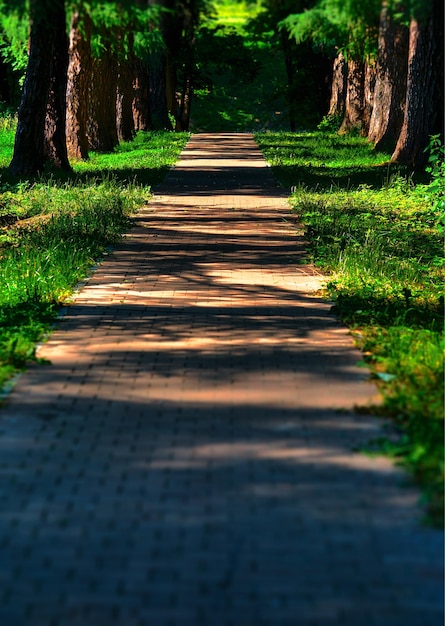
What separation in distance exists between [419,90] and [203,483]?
19.0 meters

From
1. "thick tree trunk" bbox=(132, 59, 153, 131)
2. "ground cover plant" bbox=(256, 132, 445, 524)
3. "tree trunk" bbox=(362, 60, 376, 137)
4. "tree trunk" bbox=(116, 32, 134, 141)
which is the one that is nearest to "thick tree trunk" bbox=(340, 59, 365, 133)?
"tree trunk" bbox=(362, 60, 376, 137)

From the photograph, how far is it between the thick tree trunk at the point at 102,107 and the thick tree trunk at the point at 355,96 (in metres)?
10.3

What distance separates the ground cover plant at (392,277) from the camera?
7.05 m

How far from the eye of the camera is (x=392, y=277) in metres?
13.1

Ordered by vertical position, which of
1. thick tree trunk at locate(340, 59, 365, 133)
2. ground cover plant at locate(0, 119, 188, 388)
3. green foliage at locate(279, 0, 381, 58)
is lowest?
ground cover plant at locate(0, 119, 188, 388)

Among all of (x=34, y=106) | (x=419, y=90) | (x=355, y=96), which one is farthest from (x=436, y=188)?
(x=355, y=96)

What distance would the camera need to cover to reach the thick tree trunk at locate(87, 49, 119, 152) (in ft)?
105

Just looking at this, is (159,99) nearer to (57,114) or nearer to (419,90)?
(57,114)

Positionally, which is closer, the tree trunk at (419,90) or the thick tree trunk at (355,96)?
the tree trunk at (419,90)

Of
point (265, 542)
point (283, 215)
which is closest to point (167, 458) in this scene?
point (265, 542)

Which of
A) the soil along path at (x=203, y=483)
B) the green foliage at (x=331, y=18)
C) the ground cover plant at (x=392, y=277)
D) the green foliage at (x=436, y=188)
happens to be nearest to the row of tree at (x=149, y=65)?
the green foliage at (x=331, y=18)

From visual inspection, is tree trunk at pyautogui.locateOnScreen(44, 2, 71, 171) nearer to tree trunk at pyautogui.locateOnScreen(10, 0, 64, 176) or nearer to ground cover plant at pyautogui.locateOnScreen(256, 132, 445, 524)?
tree trunk at pyautogui.locateOnScreen(10, 0, 64, 176)

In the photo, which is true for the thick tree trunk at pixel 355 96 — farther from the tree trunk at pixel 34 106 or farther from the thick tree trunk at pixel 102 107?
the tree trunk at pixel 34 106

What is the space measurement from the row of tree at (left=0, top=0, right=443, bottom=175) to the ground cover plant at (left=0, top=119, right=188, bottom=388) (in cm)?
149
